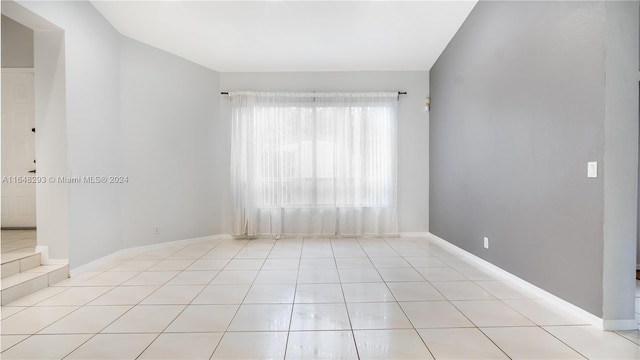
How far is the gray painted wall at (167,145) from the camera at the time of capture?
4250 millimetres

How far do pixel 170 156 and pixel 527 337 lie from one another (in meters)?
4.69

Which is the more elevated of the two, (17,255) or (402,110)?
(402,110)

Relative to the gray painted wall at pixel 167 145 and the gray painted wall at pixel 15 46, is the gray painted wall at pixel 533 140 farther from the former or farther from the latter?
the gray painted wall at pixel 15 46

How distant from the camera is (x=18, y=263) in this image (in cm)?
292

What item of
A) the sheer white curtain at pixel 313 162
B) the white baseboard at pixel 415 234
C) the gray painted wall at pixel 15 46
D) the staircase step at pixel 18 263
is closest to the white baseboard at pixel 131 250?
the staircase step at pixel 18 263

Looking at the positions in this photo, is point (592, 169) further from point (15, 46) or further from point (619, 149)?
point (15, 46)

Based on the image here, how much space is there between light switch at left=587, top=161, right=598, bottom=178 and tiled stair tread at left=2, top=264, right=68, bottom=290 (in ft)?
15.5

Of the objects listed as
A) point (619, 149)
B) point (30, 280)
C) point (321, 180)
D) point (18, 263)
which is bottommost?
point (30, 280)

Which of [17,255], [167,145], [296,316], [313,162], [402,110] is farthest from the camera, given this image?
[402,110]

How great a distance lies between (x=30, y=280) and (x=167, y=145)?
7.59ft

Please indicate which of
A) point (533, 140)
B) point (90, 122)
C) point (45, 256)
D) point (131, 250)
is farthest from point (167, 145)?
point (533, 140)

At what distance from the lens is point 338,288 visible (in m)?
2.89

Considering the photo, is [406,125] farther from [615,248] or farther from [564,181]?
[615,248]

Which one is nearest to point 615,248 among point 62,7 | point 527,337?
point 527,337
